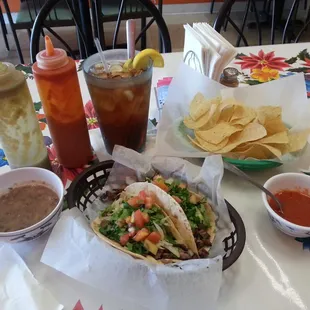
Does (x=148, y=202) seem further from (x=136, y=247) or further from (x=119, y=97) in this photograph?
(x=119, y=97)

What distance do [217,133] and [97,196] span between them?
33 centimetres

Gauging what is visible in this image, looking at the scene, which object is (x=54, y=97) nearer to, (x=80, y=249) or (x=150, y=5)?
(x=80, y=249)

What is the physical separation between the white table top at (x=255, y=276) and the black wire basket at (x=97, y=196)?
62 millimetres

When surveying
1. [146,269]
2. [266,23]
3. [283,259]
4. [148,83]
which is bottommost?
[266,23]

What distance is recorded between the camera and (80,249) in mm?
611

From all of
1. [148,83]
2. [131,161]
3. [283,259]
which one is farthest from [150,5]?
[283,259]

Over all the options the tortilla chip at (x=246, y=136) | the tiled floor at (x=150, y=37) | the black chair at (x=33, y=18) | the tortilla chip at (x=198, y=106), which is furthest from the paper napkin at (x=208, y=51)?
the tiled floor at (x=150, y=37)

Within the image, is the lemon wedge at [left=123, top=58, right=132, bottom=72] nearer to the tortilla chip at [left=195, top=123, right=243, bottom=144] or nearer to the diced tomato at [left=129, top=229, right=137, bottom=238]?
the tortilla chip at [left=195, top=123, right=243, bottom=144]

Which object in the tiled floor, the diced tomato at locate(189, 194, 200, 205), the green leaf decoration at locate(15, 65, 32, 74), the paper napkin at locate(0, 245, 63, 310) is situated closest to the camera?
the paper napkin at locate(0, 245, 63, 310)

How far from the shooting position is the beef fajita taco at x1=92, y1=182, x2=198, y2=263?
0.64 m

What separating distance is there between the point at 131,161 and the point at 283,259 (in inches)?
14.7

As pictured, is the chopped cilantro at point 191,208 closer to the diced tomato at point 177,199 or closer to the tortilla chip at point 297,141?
the diced tomato at point 177,199

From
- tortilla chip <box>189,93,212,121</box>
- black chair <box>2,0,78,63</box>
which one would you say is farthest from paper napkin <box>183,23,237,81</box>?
black chair <box>2,0,78,63</box>

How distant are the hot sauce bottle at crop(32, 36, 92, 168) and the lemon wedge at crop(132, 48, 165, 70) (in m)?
0.14
